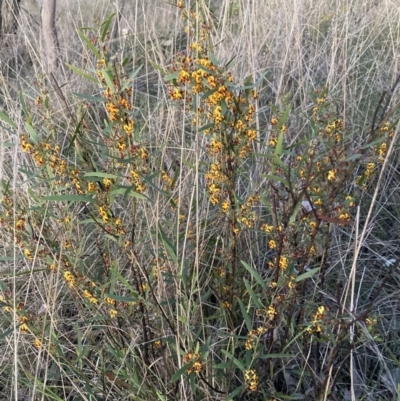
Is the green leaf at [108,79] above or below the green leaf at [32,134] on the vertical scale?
above

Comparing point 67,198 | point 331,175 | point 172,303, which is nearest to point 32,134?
point 67,198

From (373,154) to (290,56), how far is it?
0.94 m

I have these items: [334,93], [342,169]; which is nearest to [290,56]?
[334,93]

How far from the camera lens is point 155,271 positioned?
1069mm

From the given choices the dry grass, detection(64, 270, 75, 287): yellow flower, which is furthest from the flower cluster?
detection(64, 270, 75, 287): yellow flower

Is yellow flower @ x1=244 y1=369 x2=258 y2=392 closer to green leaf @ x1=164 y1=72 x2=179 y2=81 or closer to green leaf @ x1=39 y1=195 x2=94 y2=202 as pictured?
green leaf @ x1=39 y1=195 x2=94 y2=202

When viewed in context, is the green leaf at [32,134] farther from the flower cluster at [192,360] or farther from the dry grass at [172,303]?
the flower cluster at [192,360]

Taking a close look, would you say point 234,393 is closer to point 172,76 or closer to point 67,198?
point 67,198

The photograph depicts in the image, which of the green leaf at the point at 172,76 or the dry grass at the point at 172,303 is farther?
the dry grass at the point at 172,303

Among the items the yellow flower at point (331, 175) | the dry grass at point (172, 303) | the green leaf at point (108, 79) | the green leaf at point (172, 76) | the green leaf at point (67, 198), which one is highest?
the green leaf at point (172, 76)

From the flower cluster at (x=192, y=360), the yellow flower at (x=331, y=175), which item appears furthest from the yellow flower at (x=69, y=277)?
the yellow flower at (x=331, y=175)

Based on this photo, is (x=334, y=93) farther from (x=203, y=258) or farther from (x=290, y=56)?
(x=203, y=258)

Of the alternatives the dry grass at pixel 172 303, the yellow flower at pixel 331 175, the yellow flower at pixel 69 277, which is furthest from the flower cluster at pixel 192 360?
the yellow flower at pixel 331 175

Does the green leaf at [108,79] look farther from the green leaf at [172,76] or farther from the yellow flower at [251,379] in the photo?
the yellow flower at [251,379]
